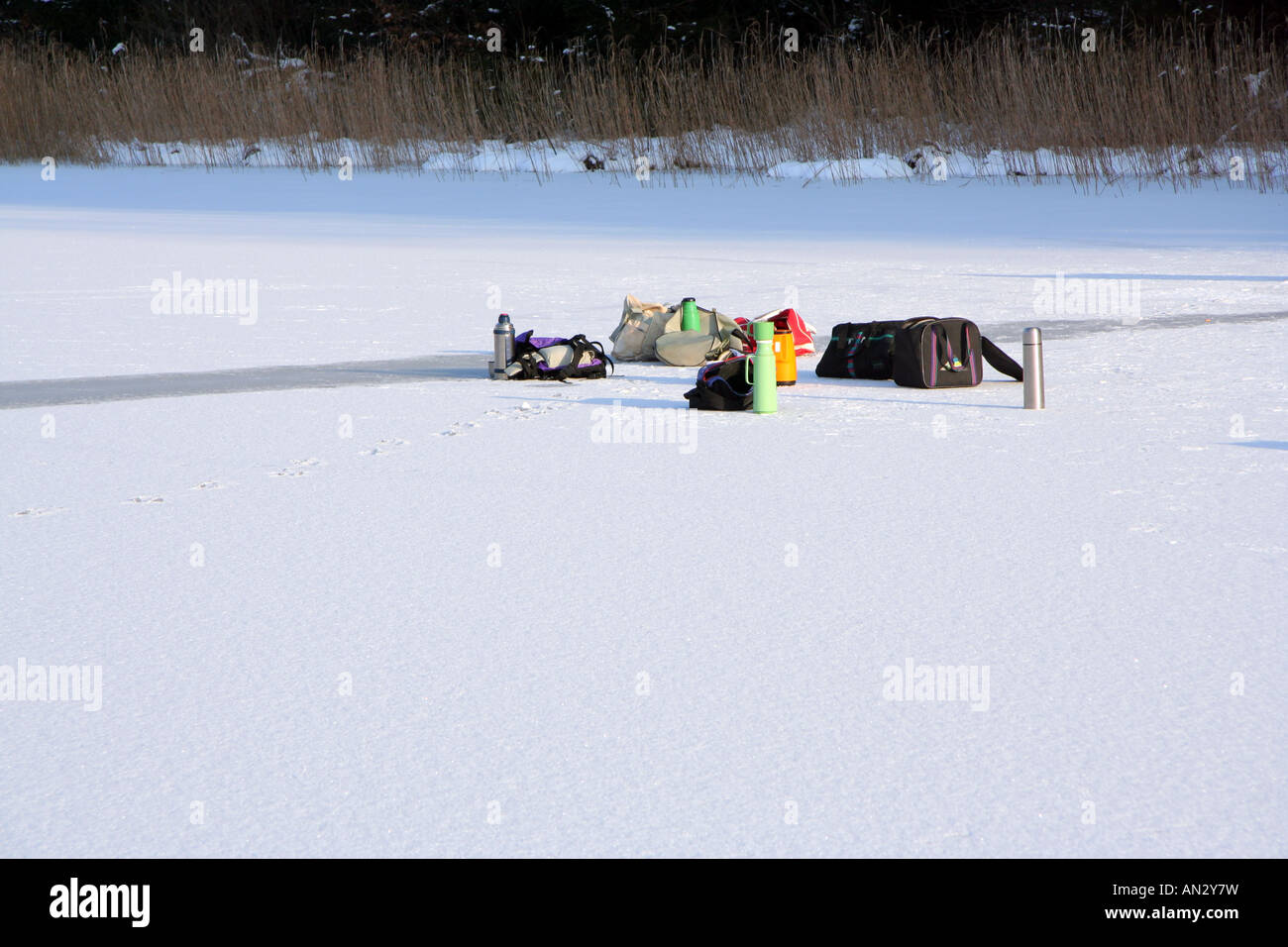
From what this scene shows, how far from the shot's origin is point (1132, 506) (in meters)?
3.89

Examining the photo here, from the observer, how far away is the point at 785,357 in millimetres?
6004

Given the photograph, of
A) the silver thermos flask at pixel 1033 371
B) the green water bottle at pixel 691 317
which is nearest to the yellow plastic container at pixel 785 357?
the green water bottle at pixel 691 317

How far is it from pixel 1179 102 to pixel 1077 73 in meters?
1.07

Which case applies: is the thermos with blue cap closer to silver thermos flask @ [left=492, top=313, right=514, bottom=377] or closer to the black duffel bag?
silver thermos flask @ [left=492, top=313, right=514, bottom=377]

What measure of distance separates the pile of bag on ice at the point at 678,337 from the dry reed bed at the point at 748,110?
1033 centimetres

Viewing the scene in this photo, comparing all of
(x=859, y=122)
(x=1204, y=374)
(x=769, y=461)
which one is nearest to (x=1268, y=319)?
(x=1204, y=374)

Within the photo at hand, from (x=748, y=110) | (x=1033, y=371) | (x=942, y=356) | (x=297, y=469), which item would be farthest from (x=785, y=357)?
(x=748, y=110)

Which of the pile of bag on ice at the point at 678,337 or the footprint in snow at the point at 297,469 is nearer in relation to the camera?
the footprint in snow at the point at 297,469

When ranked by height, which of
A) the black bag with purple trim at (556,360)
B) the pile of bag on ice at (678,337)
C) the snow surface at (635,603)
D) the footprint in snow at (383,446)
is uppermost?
the pile of bag on ice at (678,337)

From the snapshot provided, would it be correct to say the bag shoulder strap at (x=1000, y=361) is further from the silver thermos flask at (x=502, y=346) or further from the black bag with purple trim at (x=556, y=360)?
the silver thermos flask at (x=502, y=346)

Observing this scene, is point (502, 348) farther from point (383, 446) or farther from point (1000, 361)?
point (1000, 361)

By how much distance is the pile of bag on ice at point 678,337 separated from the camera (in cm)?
652

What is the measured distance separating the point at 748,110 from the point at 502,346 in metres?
13.0

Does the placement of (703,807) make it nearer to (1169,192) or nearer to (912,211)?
(912,211)
